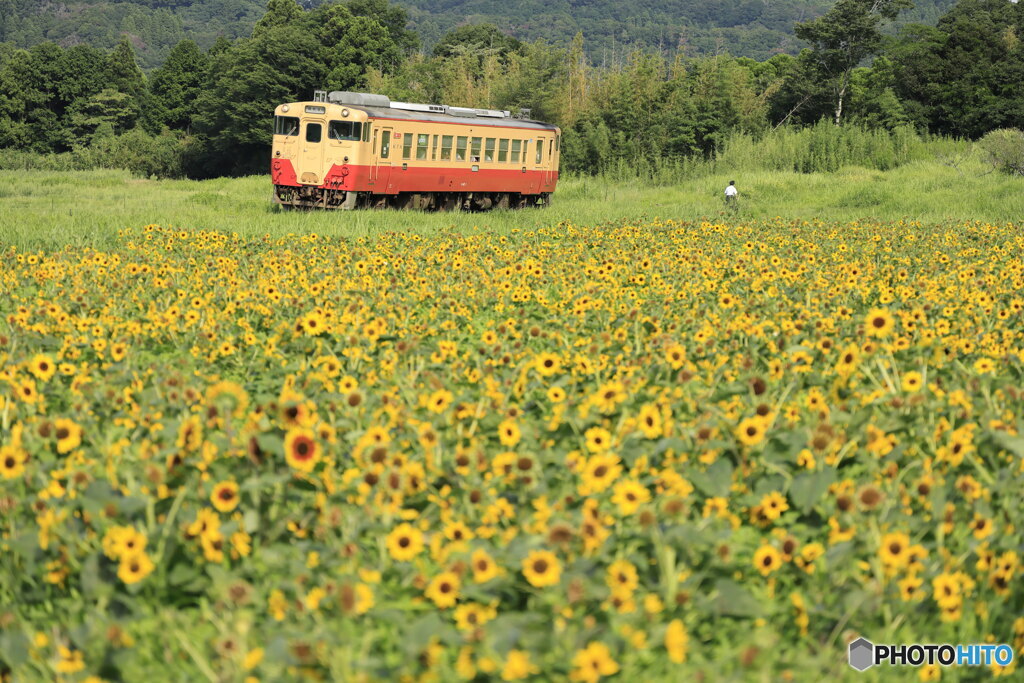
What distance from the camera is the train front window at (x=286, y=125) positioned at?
21.6 metres

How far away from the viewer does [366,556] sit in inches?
131

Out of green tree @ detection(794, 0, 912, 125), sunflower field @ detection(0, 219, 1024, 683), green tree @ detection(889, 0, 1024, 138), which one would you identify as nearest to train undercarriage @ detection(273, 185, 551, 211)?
sunflower field @ detection(0, 219, 1024, 683)

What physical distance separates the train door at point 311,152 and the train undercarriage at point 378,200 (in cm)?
27

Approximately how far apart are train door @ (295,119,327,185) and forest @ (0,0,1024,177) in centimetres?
1316

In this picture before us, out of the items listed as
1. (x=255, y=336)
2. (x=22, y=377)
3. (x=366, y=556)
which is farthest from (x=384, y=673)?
(x=255, y=336)

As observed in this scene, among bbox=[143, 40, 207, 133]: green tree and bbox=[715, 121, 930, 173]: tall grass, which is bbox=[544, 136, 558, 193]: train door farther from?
bbox=[143, 40, 207, 133]: green tree

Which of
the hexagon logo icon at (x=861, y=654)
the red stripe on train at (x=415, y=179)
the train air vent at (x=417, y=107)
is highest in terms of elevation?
the train air vent at (x=417, y=107)

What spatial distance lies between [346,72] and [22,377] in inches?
2221

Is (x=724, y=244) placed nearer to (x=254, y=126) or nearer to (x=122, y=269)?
(x=122, y=269)

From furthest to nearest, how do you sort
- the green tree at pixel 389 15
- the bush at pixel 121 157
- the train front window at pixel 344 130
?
1. the green tree at pixel 389 15
2. the bush at pixel 121 157
3. the train front window at pixel 344 130

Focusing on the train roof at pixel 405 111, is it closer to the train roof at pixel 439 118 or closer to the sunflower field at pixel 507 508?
the train roof at pixel 439 118

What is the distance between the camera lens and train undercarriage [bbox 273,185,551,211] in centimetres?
2120

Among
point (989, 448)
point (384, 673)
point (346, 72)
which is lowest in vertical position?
point (384, 673)

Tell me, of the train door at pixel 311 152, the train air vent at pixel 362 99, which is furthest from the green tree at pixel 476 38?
the train door at pixel 311 152
